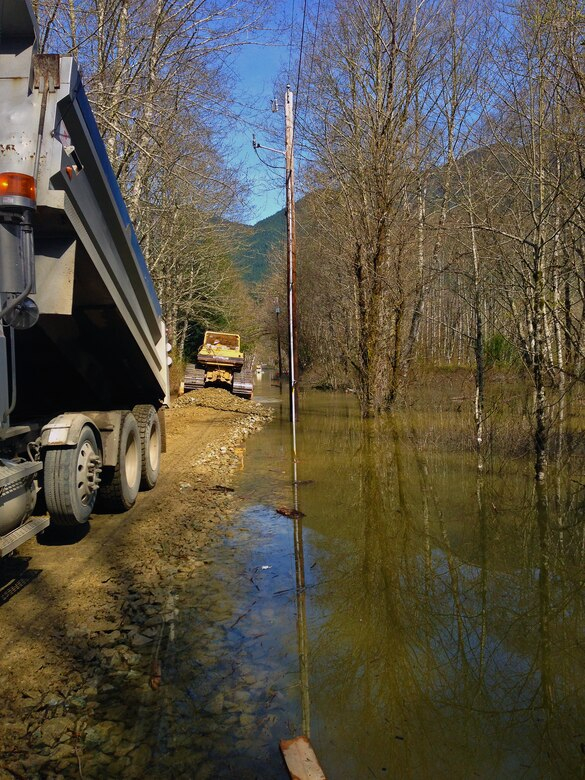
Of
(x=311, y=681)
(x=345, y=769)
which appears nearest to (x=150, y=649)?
(x=311, y=681)

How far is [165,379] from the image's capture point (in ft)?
30.6

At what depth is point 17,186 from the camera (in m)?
4.32

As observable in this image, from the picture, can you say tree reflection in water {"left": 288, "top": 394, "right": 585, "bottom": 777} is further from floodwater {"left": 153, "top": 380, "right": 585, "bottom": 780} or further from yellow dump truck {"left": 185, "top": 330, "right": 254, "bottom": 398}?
yellow dump truck {"left": 185, "top": 330, "right": 254, "bottom": 398}

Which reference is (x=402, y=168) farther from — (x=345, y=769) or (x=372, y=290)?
(x=345, y=769)

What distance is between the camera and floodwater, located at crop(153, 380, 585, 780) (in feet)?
10.5

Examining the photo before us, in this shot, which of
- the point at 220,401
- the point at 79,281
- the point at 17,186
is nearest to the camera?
the point at 17,186

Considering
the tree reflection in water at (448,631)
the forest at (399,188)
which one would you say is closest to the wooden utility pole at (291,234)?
the forest at (399,188)

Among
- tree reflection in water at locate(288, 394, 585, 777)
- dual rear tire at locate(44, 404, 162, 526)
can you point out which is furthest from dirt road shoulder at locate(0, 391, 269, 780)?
tree reflection in water at locate(288, 394, 585, 777)

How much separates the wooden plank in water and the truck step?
7.31ft

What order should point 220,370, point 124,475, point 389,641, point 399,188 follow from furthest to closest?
point 220,370, point 399,188, point 124,475, point 389,641

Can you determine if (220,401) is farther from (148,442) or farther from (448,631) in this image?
(448,631)

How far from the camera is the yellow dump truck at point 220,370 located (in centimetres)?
2820

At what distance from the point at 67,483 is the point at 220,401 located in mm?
19488

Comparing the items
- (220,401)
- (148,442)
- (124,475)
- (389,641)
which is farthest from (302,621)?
(220,401)
